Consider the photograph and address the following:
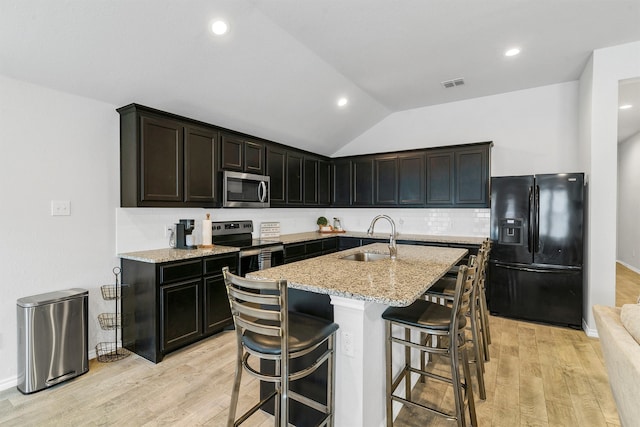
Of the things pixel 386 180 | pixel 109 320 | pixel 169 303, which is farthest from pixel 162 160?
pixel 386 180

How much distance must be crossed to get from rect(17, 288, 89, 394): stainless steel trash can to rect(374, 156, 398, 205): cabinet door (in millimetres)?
3927

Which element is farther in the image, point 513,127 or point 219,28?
Answer: point 513,127

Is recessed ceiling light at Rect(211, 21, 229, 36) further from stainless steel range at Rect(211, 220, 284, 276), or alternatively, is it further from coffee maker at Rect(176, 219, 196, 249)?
stainless steel range at Rect(211, 220, 284, 276)

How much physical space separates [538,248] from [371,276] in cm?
287

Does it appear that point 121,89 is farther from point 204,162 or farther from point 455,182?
point 455,182

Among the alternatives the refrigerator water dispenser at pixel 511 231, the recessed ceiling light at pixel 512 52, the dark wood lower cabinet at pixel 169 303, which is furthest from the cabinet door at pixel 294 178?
the recessed ceiling light at pixel 512 52

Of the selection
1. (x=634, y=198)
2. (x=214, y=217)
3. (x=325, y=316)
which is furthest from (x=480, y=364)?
(x=634, y=198)

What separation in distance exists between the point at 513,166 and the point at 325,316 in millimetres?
3907

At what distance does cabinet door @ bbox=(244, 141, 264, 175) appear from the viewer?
157 inches

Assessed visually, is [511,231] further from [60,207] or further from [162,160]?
[60,207]

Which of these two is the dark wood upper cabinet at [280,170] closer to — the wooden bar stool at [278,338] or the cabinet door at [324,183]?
the cabinet door at [324,183]

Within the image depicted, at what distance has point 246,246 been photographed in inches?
140

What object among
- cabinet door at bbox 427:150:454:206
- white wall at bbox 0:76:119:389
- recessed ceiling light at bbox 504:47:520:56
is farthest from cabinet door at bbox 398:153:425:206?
white wall at bbox 0:76:119:389

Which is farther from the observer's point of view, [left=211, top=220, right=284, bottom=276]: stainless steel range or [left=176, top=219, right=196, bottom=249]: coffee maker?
[left=211, top=220, right=284, bottom=276]: stainless steel range
